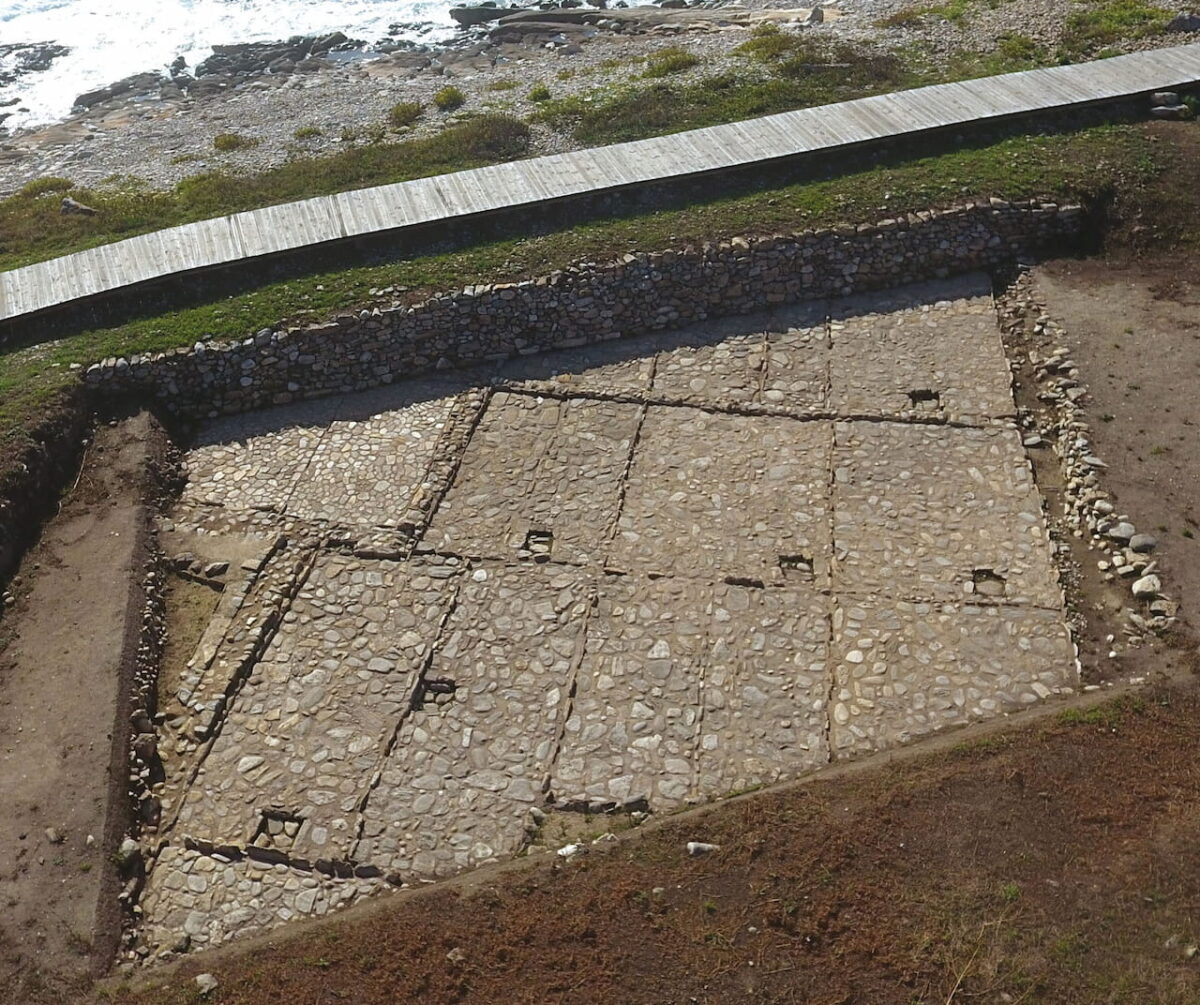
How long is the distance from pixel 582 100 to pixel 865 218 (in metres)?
11.0

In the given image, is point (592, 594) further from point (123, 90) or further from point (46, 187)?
point (123, 90)

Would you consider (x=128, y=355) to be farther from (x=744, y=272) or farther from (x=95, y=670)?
(x=744, y=272)

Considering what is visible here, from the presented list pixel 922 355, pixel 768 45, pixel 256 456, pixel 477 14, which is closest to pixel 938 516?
pixel 922 355

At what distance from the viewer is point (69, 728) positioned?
512 inches

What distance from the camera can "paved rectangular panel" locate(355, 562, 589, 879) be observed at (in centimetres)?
1179

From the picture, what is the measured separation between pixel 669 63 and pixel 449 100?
21.9 ft

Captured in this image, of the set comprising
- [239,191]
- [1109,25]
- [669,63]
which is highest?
[1109,25]

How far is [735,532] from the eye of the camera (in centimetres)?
1533

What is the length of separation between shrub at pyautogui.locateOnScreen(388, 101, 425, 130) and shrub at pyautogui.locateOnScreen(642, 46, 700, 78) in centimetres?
676

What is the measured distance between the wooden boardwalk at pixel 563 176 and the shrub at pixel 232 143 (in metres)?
9.07

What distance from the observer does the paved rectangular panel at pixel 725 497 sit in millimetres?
14914

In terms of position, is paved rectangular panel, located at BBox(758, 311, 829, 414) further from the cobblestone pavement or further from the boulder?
the boulder

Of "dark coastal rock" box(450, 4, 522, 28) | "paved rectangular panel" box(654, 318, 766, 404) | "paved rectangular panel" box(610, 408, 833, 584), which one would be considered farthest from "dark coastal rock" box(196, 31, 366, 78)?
"paved rectangular panel" box(610, 408, 833, 584)

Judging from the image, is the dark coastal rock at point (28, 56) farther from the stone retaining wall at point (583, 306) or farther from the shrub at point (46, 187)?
the stone retaining wall at point (583, 306)
